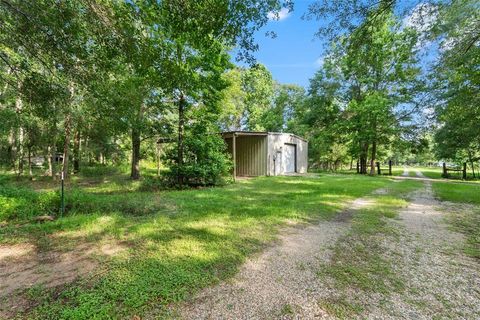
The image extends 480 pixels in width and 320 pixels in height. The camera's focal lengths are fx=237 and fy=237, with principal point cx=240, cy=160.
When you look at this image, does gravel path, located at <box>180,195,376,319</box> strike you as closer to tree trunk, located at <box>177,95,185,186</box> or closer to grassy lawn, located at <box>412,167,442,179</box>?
tree trunk, located at <box>177,95,185,186</box>

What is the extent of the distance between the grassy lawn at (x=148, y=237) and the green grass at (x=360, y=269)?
0.99 metres

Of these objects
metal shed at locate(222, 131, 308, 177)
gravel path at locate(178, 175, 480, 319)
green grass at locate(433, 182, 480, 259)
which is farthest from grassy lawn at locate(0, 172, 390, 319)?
metal shed at locate(222, 131, 308, 177)

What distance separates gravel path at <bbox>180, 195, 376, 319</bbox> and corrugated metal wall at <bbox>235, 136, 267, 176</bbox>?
1120 centimetres

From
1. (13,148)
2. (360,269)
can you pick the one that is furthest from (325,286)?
(13,148)

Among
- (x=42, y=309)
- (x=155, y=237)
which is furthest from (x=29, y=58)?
(x=42, y=309)

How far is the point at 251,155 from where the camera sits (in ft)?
49.1

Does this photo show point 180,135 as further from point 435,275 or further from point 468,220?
point 468,220

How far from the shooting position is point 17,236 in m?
3.82

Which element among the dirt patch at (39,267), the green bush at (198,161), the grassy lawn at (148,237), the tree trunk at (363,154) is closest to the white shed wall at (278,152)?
the green bush at (198,161)

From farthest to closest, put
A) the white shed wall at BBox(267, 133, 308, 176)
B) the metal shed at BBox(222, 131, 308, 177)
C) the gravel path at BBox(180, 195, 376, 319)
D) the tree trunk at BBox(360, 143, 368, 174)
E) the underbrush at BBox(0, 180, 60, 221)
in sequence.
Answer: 1. the tree trunk at BBox(360, 143, 368, 174)
2. the white shed wall at BBox(267, 133, 308, 176)
3. the metal shed at BBox(222, 131, 308, 177)
4. the underbrush at BBox(0, 180, 60, 221)
5. the gravel path at BBox(180, 195, 376, 319)

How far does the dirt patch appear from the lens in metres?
2.21

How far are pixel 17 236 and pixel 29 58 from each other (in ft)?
13.3

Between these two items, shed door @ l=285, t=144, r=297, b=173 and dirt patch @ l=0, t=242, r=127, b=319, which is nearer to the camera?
dirt patch @ l=0, t=242, r=127, b=319

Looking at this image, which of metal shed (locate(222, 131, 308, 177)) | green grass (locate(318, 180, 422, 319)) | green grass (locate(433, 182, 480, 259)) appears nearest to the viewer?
green grass (locate(318, 180, 422, 319))
